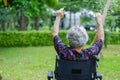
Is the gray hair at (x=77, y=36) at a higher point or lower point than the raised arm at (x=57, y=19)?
lower

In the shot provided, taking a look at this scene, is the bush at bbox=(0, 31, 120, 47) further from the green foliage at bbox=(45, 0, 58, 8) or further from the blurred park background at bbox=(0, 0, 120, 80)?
the green foliage at bbox=(45, 0, 58, 8)

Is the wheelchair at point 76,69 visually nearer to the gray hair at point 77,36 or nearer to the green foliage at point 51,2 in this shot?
the gray hair at point 77,36

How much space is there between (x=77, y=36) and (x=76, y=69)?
1.15 feet

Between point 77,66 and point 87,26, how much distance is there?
39.9 meters

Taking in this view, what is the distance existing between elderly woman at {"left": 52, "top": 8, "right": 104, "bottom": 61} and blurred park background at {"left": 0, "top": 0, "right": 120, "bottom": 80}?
35 centimetres

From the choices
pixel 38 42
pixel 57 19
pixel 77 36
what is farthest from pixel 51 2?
pixel 38 42

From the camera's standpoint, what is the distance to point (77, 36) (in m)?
3.78

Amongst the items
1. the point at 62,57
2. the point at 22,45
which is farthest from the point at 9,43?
the point at 62,57

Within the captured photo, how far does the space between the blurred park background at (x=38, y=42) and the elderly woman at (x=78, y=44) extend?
0.35 m

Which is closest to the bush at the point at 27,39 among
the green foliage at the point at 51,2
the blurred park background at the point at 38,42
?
the blurred park background at the point at 38,42

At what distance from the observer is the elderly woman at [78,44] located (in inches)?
148

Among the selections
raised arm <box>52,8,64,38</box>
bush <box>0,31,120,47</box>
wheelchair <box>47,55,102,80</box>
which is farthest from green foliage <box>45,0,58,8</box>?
bush <box>0,31,120,47</box>

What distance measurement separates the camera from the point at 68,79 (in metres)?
3.92

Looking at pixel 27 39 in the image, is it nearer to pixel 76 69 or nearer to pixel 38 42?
pixel 38 42
